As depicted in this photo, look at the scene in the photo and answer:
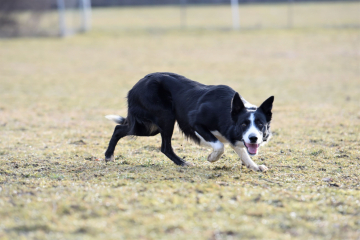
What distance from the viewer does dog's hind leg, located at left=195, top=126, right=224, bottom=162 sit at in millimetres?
5676

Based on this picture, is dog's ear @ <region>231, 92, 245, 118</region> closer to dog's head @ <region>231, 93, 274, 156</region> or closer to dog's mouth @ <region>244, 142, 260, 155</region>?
dog's head @ <region>231, 93, 274, 156</region>

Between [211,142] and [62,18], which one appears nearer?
[211,142]

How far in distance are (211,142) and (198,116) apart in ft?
1.19

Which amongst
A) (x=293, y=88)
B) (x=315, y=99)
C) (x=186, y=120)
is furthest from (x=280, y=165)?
(x=293, y=88)

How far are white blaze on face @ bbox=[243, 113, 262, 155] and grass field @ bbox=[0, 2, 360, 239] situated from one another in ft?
1.12

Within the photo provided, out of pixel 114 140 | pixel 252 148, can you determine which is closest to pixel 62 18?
pixel 114 140

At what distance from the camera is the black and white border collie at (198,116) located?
545 centimetres

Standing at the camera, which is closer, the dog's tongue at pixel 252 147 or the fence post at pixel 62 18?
the dog's tongue at pixel 252 147

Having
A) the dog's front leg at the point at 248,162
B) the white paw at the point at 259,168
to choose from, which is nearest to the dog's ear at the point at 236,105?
the dog's front leg at the point at 248,162

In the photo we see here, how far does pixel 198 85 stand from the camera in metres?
6.13

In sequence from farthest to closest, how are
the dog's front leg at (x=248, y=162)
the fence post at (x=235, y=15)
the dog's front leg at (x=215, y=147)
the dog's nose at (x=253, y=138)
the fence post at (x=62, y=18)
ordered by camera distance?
1. the fence post at (x=235, y=15)
2. the fence post at (x=62, y=18)
3. the dog's front leg at (x=248, y=162)
4. the dog's front leg at (x=215, y=147)
5. the dog's nose at (x=253, y=138)

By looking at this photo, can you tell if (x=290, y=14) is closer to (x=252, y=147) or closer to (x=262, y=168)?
(x=262, y=168)

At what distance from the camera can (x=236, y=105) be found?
5.46 m

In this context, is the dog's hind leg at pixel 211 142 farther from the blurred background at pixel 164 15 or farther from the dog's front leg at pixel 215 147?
the blurred background at pixel 164 15
